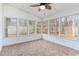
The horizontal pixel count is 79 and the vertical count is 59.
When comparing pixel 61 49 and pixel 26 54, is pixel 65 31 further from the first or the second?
pixel 26 54

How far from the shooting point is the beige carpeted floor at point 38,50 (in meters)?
2.26

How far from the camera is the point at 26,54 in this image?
2.29 metres

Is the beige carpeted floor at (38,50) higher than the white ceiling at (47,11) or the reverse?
the reverse

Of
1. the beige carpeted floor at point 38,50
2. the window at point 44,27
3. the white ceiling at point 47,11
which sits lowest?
the beige carpeted floor at point 38,50

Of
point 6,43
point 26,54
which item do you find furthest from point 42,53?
point 6,43

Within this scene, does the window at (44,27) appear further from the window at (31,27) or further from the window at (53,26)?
the window at (31,27)

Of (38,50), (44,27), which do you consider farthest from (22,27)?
(38,50)

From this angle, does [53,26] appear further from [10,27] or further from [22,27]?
[10,27]

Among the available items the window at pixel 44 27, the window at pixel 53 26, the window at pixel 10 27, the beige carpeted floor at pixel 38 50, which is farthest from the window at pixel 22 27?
the window at pixel 53 26

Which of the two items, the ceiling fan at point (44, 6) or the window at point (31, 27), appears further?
the window at point (31, 27)

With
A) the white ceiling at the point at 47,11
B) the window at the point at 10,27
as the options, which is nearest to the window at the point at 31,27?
the white ceiling at the point at 47,11

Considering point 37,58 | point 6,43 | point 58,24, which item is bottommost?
point 37,58

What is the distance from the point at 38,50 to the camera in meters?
2.33

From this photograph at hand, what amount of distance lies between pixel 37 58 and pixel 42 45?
12.2 inches
